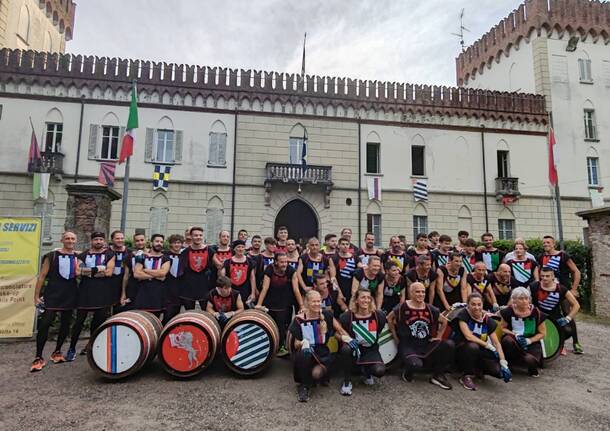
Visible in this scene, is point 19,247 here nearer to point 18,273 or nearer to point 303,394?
point 18,273

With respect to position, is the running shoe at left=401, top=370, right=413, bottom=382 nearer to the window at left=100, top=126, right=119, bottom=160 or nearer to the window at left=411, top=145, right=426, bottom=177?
the window at left=411, top=145, right=426, bottom=177

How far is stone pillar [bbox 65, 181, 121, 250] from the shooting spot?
9.82 m

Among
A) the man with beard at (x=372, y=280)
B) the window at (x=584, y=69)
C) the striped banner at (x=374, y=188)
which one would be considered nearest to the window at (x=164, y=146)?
the striped banner at (x=374, y=188)

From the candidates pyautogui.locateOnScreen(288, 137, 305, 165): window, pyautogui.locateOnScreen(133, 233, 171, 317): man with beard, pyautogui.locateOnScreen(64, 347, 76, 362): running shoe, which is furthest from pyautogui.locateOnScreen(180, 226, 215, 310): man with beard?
pyautogui.locateOnScreen(288, 137, 305, 165): window

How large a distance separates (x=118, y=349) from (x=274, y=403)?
242 cm

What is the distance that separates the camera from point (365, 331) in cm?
577

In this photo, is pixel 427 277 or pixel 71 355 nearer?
pixel 71 355

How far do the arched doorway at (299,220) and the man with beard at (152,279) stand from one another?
15511 mm

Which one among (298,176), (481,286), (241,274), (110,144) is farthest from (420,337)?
(110,144)

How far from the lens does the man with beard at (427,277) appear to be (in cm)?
699

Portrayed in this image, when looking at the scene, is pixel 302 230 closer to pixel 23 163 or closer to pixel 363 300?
pixel 23 163

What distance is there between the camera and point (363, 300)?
224 inches

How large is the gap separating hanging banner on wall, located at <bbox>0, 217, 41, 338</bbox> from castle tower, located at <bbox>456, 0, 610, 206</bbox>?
27543mm

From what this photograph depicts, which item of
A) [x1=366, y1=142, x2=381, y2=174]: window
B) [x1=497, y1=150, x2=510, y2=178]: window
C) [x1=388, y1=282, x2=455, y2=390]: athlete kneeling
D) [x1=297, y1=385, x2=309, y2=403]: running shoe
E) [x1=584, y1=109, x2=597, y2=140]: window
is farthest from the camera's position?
[x1=584, y1=109, x2=597, y2=140]: window
